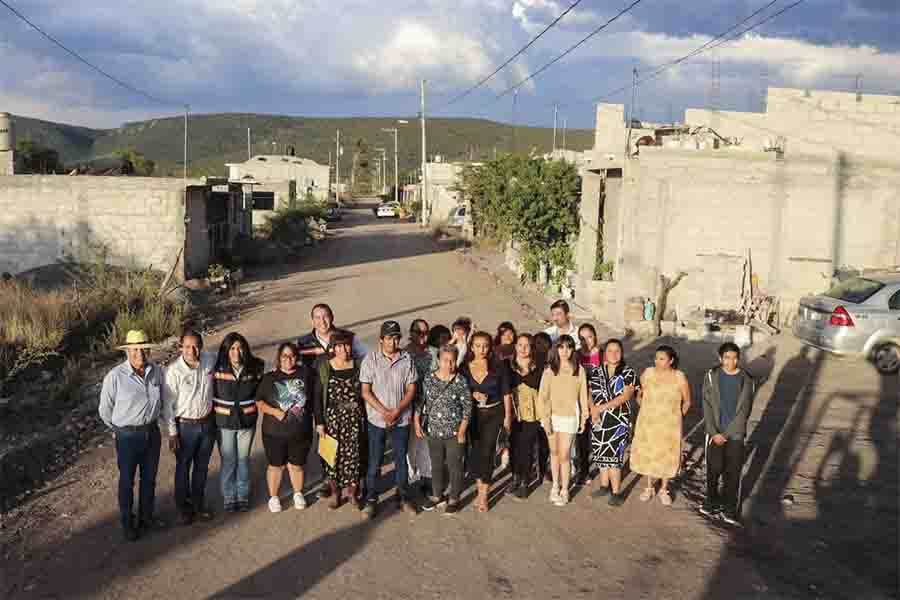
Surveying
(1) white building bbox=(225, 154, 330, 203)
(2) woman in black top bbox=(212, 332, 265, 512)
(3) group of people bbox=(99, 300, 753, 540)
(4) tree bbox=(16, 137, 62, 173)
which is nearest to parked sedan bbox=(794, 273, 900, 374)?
(3) group of people bbox=(99, 300, 753, 540)

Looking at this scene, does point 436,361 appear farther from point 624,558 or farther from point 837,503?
point 837,503

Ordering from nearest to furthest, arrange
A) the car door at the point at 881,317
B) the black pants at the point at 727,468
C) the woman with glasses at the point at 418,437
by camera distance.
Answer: the black pants at the point at 727,468 → the woman with glasses at the point at 418,437 → the car door at the point at 881,317

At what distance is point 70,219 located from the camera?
22.2 m

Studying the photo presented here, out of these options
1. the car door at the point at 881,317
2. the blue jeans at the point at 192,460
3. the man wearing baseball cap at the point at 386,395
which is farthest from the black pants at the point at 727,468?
the car door at the point at 881,317

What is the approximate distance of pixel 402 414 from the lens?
6.84 meters

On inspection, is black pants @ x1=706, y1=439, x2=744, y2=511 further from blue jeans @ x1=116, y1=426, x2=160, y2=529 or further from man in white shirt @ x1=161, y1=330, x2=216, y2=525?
blue jeans @ x1=116, y1=426, x2=160, y2=529

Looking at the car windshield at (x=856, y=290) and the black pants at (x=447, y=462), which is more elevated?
the car windshield at (x=856, y=290)

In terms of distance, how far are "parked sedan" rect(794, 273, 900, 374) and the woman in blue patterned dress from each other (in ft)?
18.3

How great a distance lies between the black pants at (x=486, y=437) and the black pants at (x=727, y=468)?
5.75 ft

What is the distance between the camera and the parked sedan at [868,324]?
37.6 ft

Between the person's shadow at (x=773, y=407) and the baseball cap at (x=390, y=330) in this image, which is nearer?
the baseball cap at (x=390, y=330)

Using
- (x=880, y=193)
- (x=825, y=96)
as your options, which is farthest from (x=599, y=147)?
(x=880, y=193)

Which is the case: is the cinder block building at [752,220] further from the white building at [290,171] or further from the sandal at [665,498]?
the white building at [290,171]

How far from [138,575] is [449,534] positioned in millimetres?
2259
